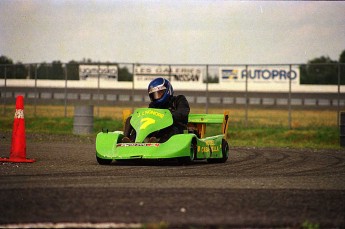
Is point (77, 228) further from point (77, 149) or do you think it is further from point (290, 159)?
point (77, 149)

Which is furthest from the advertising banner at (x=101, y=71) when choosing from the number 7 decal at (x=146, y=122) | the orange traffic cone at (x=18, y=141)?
the number 7 decal at (x=146, y=122)

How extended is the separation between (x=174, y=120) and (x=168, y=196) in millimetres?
5825

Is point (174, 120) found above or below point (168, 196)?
above

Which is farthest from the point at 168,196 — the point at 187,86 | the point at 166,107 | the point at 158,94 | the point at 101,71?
the point at 187,86

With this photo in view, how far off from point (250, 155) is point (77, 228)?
418 inches

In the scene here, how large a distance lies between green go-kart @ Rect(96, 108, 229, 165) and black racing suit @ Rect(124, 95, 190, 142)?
0.36 feet

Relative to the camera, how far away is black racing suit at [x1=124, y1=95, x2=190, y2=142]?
1393cm

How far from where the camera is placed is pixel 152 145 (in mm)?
13156

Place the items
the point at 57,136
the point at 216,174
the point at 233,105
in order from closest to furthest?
the point at 216,174
the point at 57,136
the point at 233,105

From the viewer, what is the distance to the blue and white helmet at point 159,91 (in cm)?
1450

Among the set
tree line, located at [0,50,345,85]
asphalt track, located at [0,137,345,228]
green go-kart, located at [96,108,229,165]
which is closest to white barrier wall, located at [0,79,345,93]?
tree line, located at [0,50,345,85]

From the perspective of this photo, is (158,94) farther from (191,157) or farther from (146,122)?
(191,157)

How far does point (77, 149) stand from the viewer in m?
18.4

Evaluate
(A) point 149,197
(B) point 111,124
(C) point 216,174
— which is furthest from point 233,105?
(A) point 149,197
